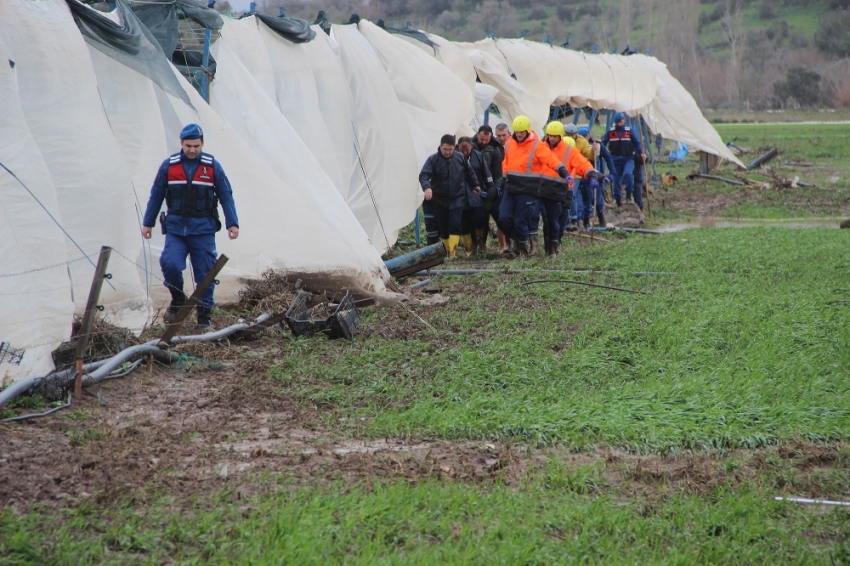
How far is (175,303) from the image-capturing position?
7359 millimetres

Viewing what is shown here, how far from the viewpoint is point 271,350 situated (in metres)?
6.74

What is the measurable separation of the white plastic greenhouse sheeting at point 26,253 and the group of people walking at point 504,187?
5.82 meters

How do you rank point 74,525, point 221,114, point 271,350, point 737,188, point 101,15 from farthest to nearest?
point 737,188, point 221,114, point 101,15, point 271,350, point 74,525

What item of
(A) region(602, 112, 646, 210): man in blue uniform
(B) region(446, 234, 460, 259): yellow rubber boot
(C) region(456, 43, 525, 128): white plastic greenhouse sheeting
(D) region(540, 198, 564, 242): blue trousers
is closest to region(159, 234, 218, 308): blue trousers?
(B) region(446, 234, 460, 259): yellow rubber boot

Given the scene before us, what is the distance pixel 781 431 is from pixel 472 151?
7.52 m

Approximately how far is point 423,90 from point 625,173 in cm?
552

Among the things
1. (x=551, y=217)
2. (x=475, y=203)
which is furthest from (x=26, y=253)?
(x=551, y=217)

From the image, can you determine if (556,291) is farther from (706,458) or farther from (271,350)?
(706,458)

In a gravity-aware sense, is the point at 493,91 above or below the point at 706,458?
above

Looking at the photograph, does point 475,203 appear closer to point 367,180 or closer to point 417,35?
point 367,180

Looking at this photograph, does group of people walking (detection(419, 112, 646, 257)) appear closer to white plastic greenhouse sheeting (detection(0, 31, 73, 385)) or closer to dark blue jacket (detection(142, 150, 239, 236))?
dark blue jacket (detection(142, 150, 239, 236))

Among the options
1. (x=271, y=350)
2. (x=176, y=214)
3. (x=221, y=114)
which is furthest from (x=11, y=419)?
(x=221, y=114)

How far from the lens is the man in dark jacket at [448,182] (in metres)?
11.6

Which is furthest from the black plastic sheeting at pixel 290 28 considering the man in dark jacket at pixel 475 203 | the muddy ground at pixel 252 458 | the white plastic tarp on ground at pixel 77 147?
the muddy ground at pixel 252 458
